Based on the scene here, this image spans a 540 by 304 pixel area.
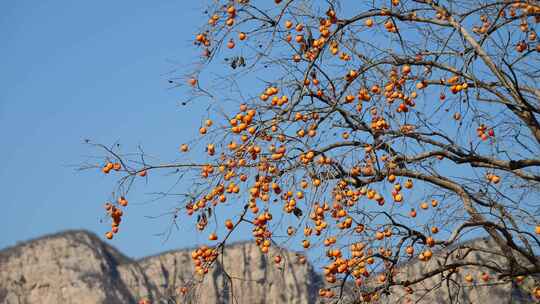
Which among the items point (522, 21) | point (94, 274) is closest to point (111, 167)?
point (522, 21)

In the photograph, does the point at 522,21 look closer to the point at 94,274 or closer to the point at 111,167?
the point at 111,167

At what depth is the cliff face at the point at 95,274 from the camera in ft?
163

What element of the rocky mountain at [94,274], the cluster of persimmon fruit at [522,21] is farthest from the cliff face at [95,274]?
the cluster of persimmon fruit at [522,21]

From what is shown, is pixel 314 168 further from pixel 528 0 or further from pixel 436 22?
pixel 528 0

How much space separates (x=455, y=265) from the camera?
20.6ft

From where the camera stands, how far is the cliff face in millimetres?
49594

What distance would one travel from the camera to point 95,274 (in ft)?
168

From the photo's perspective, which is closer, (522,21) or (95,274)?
(522,21)

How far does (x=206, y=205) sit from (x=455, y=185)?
1.99 meters

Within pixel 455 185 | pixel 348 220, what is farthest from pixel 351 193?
pixel 455 185

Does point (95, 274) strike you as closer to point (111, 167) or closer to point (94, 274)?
point (94, 274)

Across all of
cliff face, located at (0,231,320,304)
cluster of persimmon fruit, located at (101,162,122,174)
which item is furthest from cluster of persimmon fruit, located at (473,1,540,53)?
cliff face, located at (0,231,320,304)

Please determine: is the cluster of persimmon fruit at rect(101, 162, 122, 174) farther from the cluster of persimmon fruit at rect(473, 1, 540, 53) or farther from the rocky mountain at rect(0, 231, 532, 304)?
the rocky mountain at rect(0, 231, 532, 304)

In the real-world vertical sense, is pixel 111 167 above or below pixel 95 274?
below
